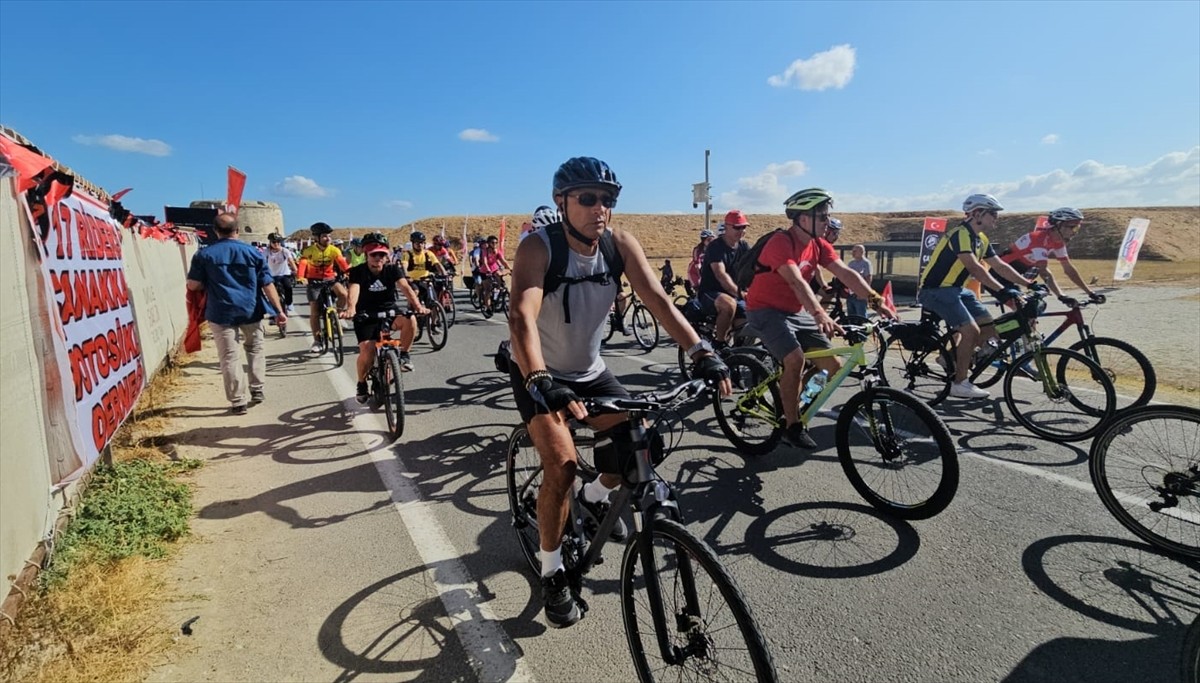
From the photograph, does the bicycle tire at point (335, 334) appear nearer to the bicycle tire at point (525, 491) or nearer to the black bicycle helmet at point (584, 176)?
the bicycle tire at point (525, 491)

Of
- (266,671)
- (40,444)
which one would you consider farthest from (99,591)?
(266,671)

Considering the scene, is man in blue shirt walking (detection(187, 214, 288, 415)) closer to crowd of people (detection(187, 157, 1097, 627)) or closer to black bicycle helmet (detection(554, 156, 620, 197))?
crowd of people (detection(187, 157, 1097, 627))

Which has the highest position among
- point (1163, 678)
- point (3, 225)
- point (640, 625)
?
point (3, 225)

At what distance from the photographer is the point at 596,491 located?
2.75 metres

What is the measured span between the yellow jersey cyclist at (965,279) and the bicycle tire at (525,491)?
5.15m

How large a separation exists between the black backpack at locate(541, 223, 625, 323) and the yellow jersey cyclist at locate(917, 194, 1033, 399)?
16.3 ft

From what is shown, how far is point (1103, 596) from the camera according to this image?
2.90 meters

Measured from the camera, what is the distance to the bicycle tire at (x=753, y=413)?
478cm

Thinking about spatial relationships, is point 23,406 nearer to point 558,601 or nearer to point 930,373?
point 558,601

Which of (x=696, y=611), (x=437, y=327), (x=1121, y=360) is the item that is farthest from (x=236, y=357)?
(x=1121, y=360)

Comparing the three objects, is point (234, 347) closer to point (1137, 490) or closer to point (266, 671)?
point (266, 671)

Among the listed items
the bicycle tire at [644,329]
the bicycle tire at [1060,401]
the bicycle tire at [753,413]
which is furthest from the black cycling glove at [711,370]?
the bicycle tire at [644,329]

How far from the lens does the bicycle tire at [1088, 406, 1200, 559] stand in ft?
10.7

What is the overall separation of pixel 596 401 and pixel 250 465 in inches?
169
